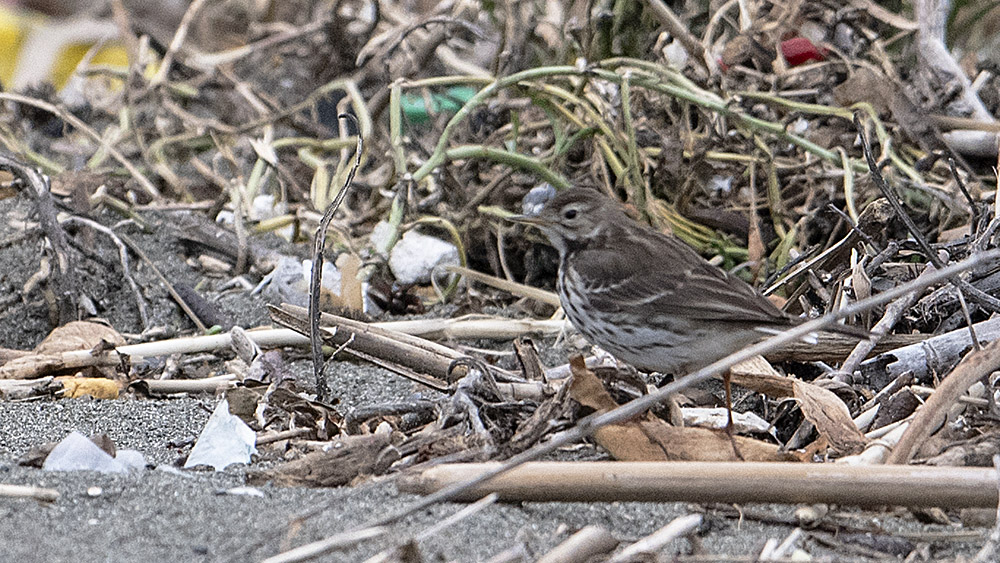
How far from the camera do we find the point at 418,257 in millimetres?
5219

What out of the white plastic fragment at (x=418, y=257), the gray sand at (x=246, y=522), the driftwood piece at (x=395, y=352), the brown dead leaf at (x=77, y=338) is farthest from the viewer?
the white plastic fragment at (x=418, y=257)

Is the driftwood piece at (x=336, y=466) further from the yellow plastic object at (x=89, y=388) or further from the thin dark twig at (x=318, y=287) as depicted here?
the yellow plastic object at (x=89, y=388)

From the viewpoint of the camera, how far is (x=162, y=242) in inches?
207

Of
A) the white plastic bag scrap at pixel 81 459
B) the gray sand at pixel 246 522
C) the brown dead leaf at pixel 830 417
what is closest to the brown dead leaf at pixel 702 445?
the brown dead leaf at pixel 830 417

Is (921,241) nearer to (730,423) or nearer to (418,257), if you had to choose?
(730,423)

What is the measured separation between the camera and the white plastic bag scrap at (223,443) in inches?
122

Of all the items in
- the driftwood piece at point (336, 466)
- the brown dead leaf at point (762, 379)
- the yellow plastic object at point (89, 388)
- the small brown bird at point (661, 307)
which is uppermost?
the small brown bird at point (661, 307)

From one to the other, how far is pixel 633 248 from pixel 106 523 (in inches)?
74.7

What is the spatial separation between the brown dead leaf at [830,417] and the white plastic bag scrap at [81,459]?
1760mm

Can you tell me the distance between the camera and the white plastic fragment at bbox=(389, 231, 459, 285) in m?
5.19

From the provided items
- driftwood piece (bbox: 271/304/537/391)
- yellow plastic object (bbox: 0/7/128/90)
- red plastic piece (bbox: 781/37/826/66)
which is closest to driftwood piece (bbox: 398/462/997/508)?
driftwood piece (bbox: 271/304/537/391)

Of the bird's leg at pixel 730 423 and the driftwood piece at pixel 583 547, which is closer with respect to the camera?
the driftwood piece at pixel 583 547

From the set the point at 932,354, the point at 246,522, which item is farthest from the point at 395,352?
the point at 932,354

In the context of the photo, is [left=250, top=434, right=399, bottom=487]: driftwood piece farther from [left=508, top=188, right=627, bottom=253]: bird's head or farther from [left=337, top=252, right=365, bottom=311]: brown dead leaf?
[left=337, top=252, right=365, bottom=311]: brown dead leaf
